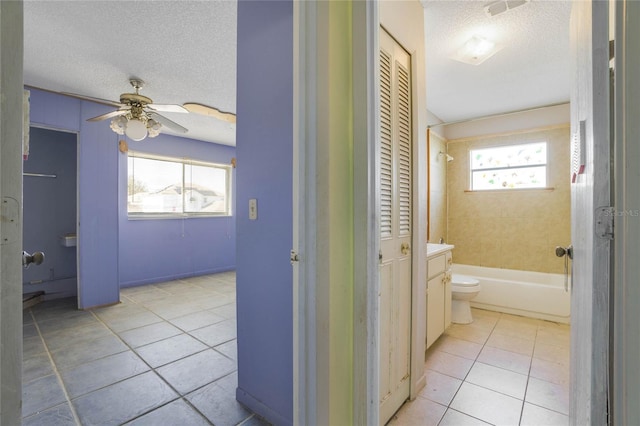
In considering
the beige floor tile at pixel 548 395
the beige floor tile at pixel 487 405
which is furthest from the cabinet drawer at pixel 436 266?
the beige floor tile at pixel 548 395

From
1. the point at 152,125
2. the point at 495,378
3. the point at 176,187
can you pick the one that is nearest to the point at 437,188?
the point at 495,378

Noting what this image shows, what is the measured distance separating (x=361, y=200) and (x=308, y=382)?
0.76m

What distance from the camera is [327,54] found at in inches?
45.3

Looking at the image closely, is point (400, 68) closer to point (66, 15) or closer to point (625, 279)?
point (625, 279)

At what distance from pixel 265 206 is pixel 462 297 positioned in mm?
2466

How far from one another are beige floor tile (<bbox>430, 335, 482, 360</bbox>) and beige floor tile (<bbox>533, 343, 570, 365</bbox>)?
1.46ft

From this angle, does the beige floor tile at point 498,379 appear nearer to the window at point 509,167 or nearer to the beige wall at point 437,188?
the beige wall at point 437,188

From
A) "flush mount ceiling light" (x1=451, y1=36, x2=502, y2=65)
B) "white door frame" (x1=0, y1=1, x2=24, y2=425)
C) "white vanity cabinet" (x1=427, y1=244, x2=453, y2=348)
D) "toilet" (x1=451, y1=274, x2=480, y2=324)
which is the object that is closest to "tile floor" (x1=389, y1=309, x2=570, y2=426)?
"toilet" (x1=451, y1=274, x2=480, y2=324)

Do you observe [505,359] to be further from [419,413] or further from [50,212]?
[50,212]

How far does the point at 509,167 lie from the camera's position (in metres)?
3.97

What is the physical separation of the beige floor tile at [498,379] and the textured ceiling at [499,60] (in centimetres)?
255

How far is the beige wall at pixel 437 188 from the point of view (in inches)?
152

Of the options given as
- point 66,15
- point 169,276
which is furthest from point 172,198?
point 66,15

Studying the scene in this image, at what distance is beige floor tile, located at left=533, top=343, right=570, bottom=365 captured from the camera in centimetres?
225
